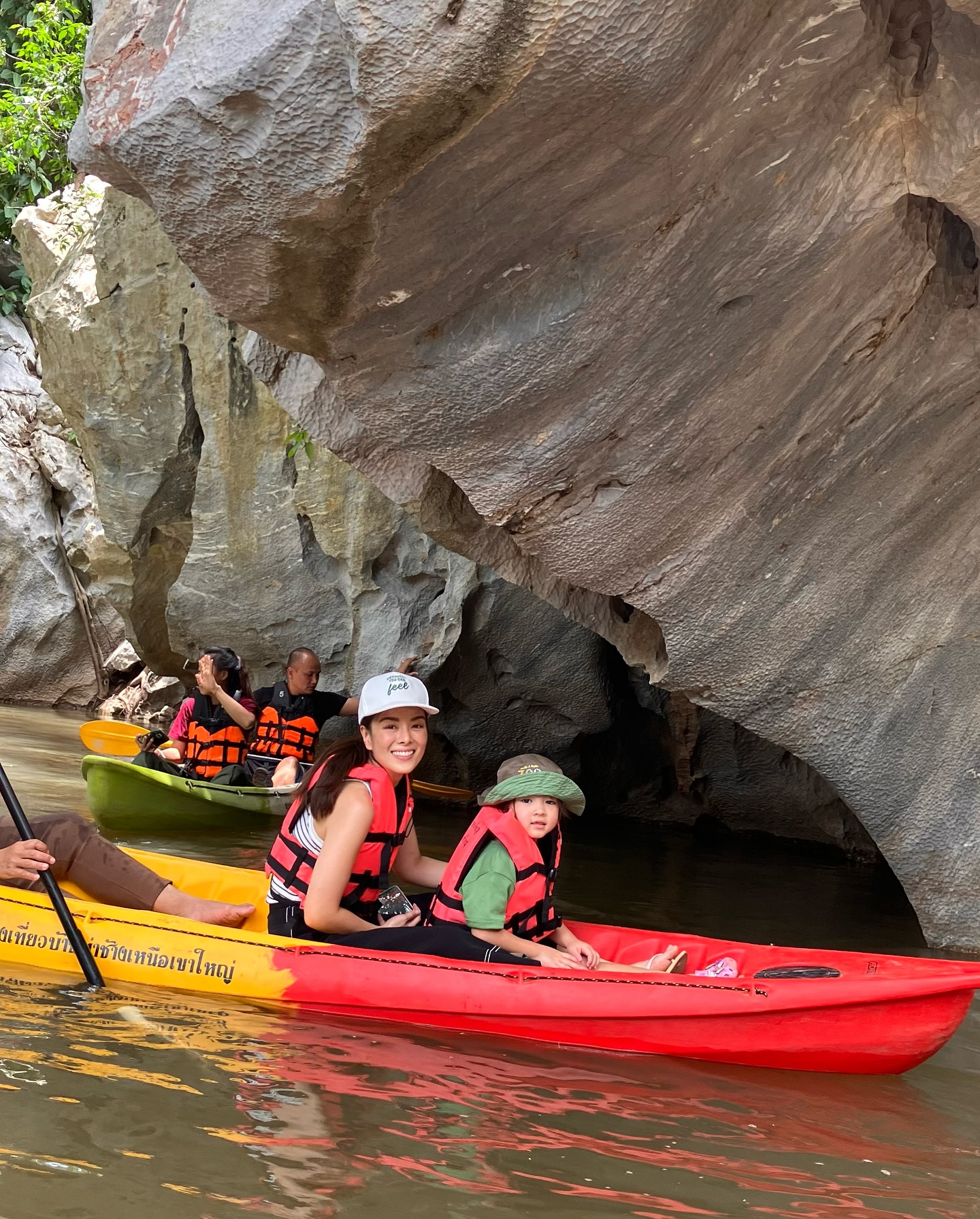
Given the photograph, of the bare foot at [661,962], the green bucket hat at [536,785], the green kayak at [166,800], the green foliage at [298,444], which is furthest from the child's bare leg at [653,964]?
the green foliage at [298,444]

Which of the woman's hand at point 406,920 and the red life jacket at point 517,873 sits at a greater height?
the red life jacket at point 517,873

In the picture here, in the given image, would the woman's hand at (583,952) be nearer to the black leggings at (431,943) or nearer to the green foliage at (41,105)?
the black leggings at (431,943)

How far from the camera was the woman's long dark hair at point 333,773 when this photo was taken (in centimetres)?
411

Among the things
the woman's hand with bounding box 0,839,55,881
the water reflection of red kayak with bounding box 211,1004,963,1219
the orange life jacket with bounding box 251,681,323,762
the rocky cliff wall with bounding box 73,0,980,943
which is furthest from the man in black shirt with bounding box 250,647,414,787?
the water reflection of red kayak with bounding box 211,1004,963,1219

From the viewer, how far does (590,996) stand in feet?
13.1

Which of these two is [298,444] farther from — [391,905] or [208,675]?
[391,905]

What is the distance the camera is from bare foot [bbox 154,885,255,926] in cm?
470

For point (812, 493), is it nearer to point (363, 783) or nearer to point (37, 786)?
point (363, 783)

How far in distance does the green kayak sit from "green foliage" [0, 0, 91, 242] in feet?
29.4

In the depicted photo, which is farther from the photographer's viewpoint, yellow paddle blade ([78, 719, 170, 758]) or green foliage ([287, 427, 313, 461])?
yellow paddle blade ([78, 719, 170, 758])

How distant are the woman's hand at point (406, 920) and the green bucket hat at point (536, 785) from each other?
601 millimetres

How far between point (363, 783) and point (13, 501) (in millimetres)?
14883

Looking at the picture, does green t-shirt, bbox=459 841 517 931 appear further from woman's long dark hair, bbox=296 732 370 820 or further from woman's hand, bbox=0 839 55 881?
woman's hand, bbox=0 839 55 881

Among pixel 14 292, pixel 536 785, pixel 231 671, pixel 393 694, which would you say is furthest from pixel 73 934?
pixel 14 292
